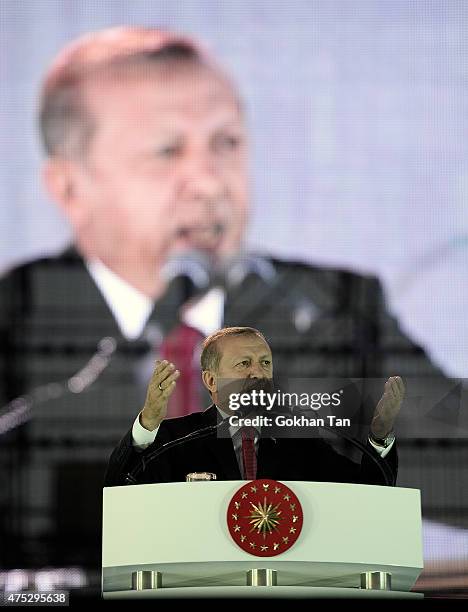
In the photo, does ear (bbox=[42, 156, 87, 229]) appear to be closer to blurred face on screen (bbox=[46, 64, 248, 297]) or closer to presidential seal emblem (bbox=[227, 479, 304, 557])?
blurred face on screen (bbox=[46, 64, 248, 297])

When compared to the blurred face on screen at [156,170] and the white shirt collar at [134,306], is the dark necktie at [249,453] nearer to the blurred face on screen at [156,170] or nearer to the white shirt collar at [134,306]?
the white shirt collar at [134,306]

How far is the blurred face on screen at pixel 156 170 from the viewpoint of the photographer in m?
6.06

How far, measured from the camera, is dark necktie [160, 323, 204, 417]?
5840mm

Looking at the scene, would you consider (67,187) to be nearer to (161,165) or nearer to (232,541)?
(161,165)

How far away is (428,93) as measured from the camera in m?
6.08

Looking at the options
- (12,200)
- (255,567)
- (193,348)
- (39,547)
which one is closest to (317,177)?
(193,348)

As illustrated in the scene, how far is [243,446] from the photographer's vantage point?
3164mm

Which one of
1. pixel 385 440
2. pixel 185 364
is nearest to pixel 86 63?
pixel 185 364

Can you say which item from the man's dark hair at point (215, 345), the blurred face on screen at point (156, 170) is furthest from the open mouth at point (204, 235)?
the man's dark hair at point (215, 345)

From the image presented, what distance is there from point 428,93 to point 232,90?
2.84 feet

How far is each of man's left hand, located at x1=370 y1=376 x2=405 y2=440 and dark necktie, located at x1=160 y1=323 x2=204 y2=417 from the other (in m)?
2.73

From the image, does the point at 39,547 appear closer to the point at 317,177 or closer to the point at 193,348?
the point at 193,348

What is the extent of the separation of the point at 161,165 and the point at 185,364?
2.97ft

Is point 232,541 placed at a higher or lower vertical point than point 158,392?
lower
